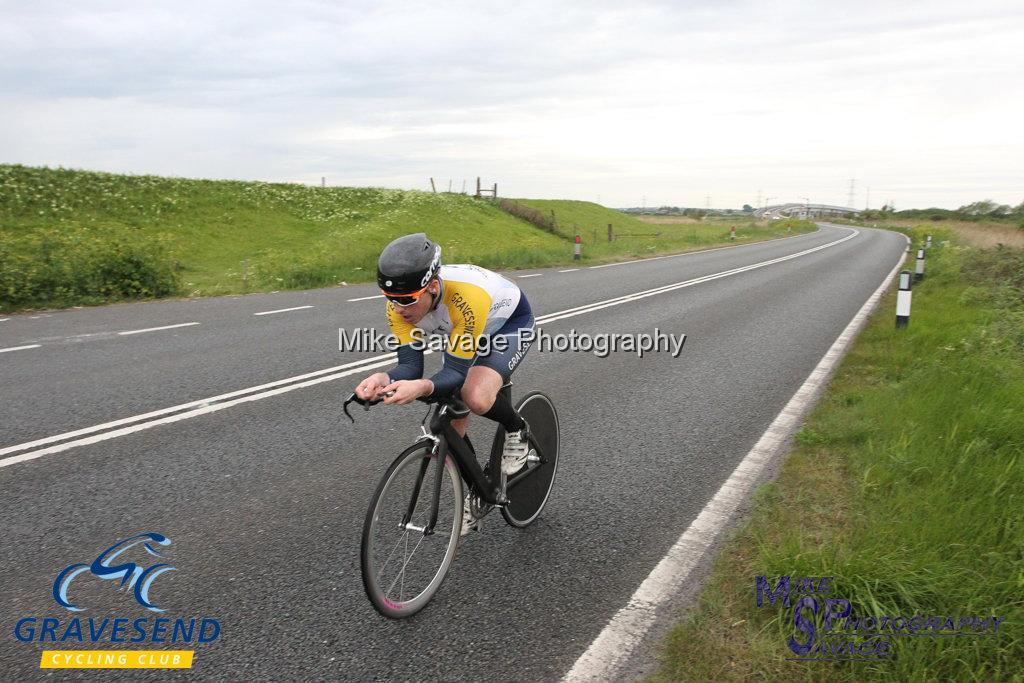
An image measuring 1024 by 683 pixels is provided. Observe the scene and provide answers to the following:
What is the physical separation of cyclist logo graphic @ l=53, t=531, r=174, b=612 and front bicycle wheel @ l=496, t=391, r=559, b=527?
1.81 meters

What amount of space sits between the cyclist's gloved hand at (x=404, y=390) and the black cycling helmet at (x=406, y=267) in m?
0.40

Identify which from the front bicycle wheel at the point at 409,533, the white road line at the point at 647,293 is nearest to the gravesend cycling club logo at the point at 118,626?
the front bicycle wheel at the point at 409,533

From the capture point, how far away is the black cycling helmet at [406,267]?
270 cm

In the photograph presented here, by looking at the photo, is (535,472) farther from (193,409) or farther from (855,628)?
(193,409)

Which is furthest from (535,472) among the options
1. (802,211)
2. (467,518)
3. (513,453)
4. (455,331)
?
(802,211)

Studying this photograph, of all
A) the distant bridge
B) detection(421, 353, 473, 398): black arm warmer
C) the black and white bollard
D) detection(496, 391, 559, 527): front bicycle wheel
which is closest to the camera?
detection(421, 353, 473, 398): black arm warmer

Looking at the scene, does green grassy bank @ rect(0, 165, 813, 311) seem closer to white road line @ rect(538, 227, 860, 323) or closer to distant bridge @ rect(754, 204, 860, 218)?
white road line @ rect(538, 227, 860, 323)

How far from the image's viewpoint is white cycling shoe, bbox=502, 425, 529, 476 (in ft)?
11.6

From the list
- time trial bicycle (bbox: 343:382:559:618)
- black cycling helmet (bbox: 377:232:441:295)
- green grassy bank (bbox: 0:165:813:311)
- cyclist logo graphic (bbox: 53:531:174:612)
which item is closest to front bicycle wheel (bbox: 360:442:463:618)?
time trial bicycle (bbox: 343:382:559:618)

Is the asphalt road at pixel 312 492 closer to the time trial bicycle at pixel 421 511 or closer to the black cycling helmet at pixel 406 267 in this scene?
the time trial bicycle at pixel 421 511

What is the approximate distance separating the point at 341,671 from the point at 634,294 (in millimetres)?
12470

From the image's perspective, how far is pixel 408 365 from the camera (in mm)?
3047

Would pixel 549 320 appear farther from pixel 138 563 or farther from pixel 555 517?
pixel 138 563

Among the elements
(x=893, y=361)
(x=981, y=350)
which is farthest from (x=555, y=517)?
(x=981, y=350)
